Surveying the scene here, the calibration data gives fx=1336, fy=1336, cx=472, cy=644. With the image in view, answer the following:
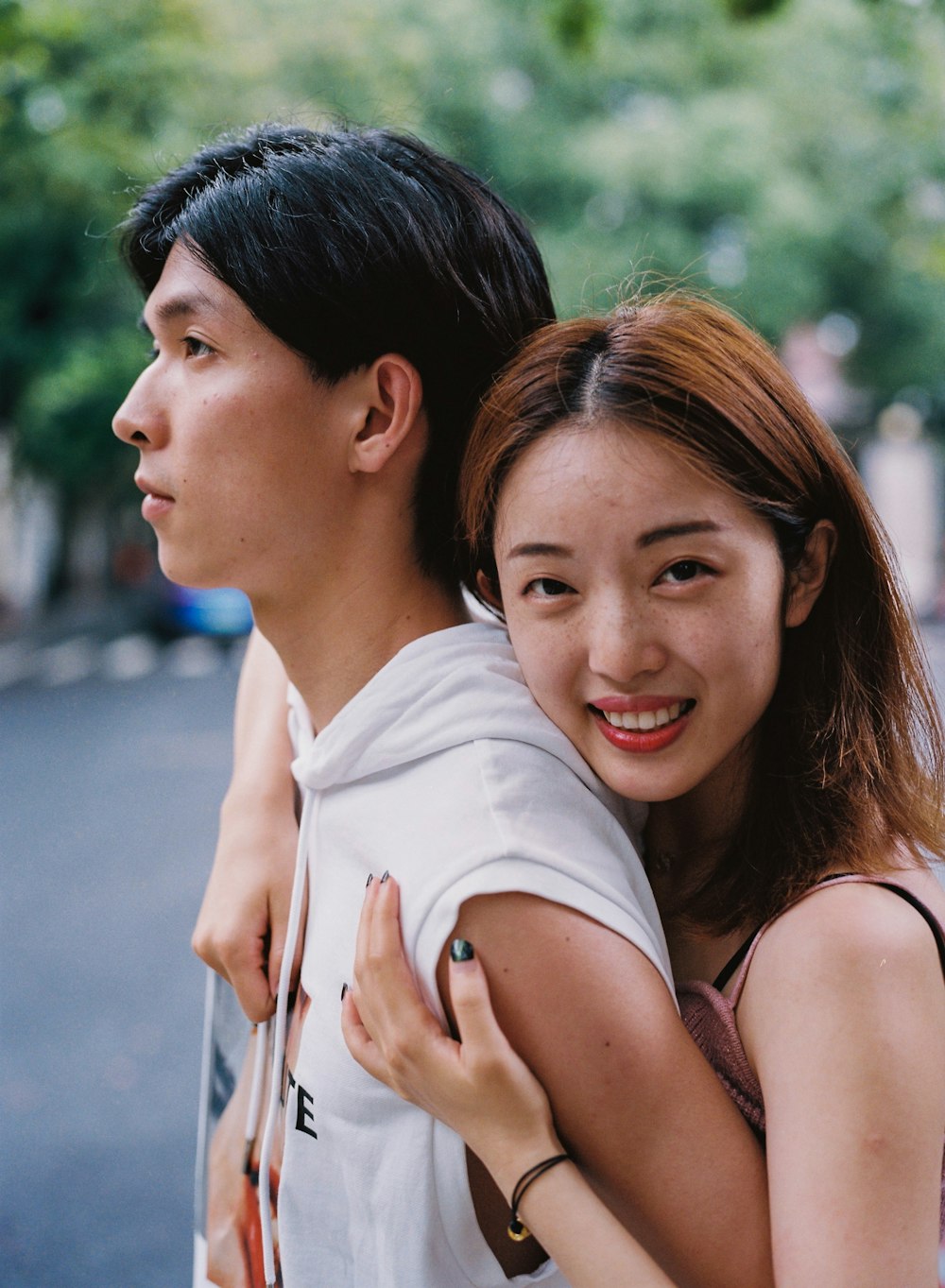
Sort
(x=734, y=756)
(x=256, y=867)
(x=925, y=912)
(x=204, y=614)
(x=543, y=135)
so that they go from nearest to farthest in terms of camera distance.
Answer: (x=925, y=912), (x=734, y=756), (x=256, y=867), (x=543, y=135), (x=204, y=614)

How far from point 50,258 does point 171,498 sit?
40.9 feet

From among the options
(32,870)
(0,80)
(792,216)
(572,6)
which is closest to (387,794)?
(572,6)

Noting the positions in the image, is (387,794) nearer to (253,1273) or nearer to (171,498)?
(171,498)

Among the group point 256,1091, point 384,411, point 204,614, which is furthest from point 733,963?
point 204,614

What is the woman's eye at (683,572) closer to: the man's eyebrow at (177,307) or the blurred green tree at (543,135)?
the man's eyebrow at (177,307)

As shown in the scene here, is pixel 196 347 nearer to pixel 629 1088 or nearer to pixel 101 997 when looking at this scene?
pixel 629 1088

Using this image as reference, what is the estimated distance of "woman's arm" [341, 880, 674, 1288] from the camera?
1214 millimetres

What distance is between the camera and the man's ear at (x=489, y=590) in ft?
5.25

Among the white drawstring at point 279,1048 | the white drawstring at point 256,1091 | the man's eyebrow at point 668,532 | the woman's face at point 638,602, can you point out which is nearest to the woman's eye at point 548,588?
the woman's face at point 638,602

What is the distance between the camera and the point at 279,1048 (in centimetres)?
156

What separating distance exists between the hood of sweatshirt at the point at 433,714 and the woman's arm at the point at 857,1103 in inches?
12.7

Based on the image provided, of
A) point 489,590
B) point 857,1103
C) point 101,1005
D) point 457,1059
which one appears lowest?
point 857,1103

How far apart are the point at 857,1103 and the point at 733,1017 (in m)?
0.19

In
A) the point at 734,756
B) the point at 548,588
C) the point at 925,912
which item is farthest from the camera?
the point at 734,756
